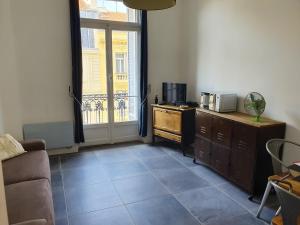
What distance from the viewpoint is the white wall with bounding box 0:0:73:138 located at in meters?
3.51

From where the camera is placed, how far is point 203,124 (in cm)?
353

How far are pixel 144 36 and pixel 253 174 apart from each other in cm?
295

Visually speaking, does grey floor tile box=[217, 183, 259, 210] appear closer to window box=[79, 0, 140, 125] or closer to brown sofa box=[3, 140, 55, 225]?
brown sofa box=[3, 140, 55, 225]

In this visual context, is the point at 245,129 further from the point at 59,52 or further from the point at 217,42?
the point at 59,52

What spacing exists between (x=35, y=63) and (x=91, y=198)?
2.38 metres

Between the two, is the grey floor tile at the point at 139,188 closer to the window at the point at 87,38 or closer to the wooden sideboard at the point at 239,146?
the wooden sideboard at the point at 239,146

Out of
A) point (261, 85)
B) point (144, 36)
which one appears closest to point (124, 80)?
point (144, 36)

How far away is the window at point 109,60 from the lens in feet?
13.7

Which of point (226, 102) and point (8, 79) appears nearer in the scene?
point (226, 102)

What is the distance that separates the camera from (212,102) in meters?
3.46

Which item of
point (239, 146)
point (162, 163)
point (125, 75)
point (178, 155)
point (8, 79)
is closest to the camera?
point (239, 146)

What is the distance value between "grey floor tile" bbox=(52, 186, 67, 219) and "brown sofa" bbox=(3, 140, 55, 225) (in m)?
0.41

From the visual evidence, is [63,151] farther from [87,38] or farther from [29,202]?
[29,202]

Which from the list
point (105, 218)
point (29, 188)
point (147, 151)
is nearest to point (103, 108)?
point (147, 151)
